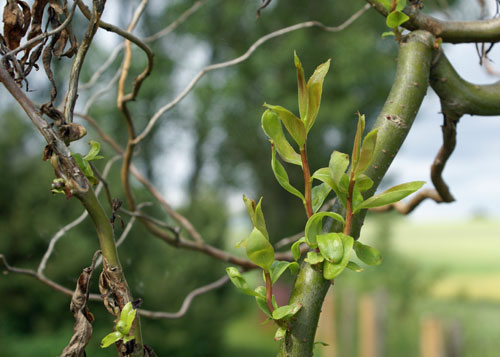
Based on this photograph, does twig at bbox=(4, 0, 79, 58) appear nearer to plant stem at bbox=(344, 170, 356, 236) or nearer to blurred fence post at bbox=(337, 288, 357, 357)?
plant stem at bbox=(344, 170, 356, 236)

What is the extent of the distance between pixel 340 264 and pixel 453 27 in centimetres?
25

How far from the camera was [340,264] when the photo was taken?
0.25m

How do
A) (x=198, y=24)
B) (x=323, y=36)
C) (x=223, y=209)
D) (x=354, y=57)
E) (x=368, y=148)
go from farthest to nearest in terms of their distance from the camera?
(x=323, y=36), (x=198, y=24), (x=354, y=57), (x=223, y=209), (x=368, y=148)

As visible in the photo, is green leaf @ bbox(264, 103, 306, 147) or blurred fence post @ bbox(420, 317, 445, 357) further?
blurred fence post @ bbox(420, 317, 445, 357)

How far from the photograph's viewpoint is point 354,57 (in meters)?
6.04

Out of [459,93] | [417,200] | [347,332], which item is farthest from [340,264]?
[347,332]

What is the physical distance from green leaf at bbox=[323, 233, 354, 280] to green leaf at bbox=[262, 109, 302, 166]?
0.17ft

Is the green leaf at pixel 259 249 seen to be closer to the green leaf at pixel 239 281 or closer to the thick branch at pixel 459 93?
the green leaf at pixel 239 281

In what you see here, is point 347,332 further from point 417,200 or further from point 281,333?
point 281,333

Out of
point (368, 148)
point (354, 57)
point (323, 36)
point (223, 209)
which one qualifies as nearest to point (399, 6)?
point (368, 148)

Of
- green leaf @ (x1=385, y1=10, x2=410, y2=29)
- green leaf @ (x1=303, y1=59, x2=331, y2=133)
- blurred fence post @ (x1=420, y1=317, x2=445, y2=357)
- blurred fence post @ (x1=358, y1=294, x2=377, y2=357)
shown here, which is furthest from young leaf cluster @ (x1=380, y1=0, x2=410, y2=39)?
blurred fence post @ (x1=358, y1=294, x2=377, y2=357)

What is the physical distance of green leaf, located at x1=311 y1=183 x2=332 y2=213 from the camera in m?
0.29

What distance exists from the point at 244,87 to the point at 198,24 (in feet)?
3.35

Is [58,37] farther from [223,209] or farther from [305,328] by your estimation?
[223,209]
